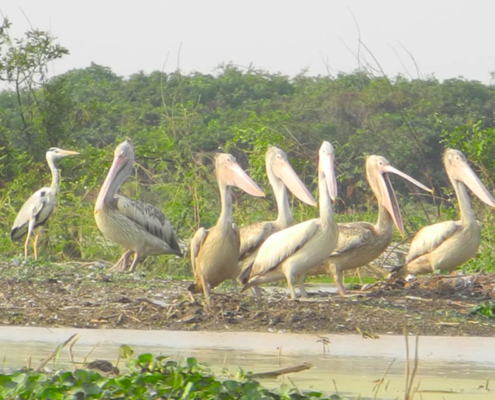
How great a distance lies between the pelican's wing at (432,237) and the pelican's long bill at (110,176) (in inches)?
121

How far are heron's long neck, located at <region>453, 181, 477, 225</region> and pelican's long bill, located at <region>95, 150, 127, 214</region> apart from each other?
3.32 metres

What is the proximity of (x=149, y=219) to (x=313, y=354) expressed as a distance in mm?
5614

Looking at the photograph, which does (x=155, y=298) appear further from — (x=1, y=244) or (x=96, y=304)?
(x=1, y=244)

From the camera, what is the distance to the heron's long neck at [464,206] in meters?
9.69

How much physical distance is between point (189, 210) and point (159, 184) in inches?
16.7

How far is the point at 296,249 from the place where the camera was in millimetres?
7766

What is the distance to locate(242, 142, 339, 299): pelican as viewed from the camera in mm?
7746

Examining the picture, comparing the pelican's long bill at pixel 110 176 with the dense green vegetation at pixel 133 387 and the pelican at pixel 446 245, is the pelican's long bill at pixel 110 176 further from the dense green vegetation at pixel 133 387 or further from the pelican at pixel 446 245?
the dense green vegetation at pixel 133 387

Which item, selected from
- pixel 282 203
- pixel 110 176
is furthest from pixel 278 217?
pixel 110 176

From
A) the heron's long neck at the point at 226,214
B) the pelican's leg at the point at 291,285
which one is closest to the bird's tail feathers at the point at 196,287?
the heron's long neck at the point at 226,214

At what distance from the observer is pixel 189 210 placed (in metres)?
11.9

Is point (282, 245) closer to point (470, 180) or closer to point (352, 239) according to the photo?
point (352, 239)

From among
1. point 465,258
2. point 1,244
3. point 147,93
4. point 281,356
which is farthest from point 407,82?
point 281,356

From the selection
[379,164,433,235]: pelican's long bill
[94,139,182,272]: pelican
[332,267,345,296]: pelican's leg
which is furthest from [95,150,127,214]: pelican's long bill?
[332,267,345,296]: pelican's leg
